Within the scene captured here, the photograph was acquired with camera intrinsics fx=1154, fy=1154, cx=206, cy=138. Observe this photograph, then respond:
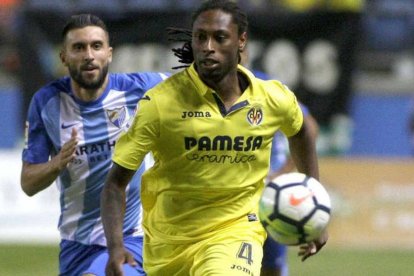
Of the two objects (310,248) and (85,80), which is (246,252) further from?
(85,80)

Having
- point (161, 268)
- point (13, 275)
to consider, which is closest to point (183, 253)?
point (161, 268)

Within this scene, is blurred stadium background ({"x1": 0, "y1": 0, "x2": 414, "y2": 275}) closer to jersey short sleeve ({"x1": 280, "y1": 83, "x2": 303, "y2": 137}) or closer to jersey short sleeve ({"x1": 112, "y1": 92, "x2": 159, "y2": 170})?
jersey short sleeve ({"x1": 280, "y1": 83, "x2": 303, "y2": 137})

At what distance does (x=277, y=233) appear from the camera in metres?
5.89

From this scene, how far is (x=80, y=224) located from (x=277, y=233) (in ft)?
5.24

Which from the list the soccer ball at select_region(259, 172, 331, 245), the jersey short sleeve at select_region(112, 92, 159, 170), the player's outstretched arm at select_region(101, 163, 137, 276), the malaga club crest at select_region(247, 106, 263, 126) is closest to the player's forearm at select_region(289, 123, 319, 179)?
the malaga club crest at select_region(247, 106, 263, 126)

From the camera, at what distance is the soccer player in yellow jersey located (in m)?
6.00

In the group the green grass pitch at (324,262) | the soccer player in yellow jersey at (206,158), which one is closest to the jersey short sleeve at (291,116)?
the soccer player in yellow jersey at (206,158)

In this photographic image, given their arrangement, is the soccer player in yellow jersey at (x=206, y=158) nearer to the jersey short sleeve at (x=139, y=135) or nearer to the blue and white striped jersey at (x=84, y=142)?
the jersey short sleeve at (x=139, y=135)

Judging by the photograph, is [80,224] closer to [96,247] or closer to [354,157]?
[96,247]

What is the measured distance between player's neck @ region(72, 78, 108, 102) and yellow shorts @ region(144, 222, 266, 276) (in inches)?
42.4

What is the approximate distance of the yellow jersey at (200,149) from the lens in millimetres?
6035

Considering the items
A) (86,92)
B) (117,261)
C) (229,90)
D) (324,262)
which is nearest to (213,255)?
(117,261)

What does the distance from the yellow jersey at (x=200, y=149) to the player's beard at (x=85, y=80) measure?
2.64 ft

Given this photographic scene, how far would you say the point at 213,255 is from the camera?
6.00 meters
